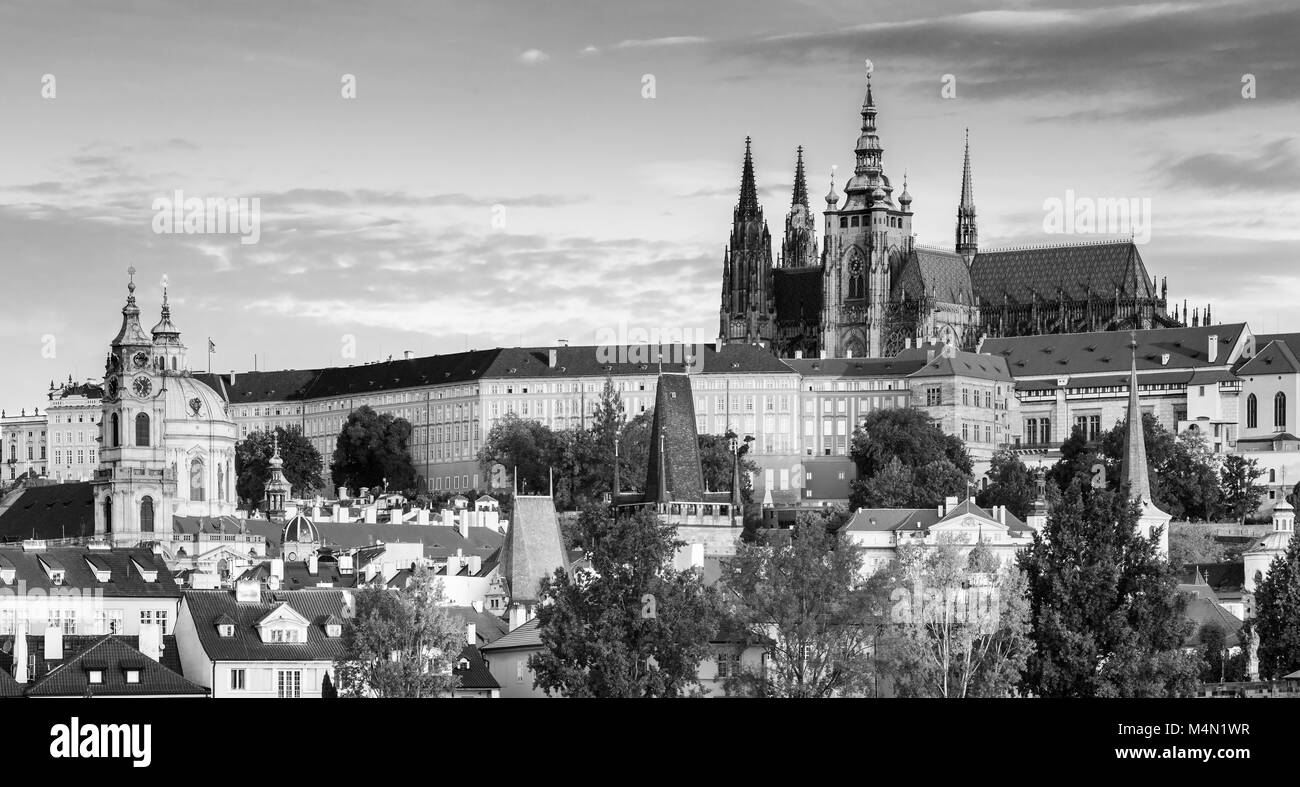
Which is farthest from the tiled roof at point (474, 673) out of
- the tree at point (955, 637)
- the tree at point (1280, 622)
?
the tree at point (1280, 622)

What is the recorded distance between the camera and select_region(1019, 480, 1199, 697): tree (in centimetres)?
5528

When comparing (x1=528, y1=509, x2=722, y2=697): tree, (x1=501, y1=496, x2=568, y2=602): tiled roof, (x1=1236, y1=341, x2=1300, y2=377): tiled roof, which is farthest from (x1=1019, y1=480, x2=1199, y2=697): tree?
(x1=1236, y1=341, x2=1300, y2=377): tiled roof

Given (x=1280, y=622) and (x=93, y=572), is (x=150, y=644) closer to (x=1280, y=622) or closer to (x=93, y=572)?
(x=1280, y=622)

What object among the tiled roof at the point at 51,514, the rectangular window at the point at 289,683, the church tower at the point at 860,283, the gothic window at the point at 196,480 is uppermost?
the church tower at the point at 860,283

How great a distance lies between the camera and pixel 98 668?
55594mm

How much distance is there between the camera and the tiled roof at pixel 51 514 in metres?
131

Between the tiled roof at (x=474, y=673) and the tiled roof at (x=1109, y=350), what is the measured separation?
11849 centimetres

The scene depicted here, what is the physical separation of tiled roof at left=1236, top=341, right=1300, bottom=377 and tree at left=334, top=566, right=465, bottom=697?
12133cm

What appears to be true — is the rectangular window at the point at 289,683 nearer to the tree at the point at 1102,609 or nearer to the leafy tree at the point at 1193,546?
the tree at the point at 1102,609

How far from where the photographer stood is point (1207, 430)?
172 metres

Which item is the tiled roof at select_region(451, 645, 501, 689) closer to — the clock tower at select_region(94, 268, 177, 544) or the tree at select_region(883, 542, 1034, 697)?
the tree at select_region(883, 542, 1034, 697)
